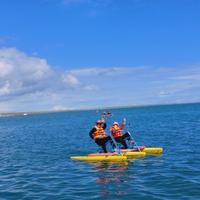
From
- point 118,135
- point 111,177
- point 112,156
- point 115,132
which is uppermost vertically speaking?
point 115,132

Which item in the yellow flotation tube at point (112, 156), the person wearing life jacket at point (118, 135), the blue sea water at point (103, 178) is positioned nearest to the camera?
the blue sea water at point (103, 178)

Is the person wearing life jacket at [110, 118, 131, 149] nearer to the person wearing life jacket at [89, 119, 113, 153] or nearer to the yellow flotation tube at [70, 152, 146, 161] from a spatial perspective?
the person wearing life jacket at [89, 119, 113, 153]

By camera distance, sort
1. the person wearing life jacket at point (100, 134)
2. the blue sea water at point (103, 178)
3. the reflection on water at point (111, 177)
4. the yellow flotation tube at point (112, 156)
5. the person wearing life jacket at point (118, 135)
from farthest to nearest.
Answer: the person wearing life jacket at point (118, 135)
the person wearing life jacket at point (100, 134)
the yellow flotation tube at point (112, 156)
the reflection on water at point (111, 177)
the blue sea water at point (103, 178)

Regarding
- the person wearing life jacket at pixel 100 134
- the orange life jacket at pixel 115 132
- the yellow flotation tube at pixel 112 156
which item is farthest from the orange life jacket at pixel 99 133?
the orange life jacket at pixel 115 132

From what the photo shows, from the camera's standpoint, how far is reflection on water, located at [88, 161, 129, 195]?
2093 cm

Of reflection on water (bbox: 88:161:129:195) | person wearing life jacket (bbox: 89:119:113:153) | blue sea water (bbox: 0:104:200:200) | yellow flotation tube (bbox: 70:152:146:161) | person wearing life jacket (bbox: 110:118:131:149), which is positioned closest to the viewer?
blue sea water (bbox: 0:104:200:200)

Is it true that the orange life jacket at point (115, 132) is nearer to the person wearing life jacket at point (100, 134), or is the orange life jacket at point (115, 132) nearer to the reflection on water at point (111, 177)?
the person wearing life jacket at point (100, 134)

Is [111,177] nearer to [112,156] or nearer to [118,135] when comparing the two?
[112,156]

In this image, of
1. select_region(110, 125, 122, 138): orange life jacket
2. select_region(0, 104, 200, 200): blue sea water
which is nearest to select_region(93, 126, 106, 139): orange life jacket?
select_region(110, 125, 122, 138): orange life jacket

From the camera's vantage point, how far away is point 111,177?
24.2 meters

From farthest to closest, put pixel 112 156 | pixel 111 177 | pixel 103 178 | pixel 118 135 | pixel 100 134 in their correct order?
pixel 118 135 < pixel 100 134 < pixel 112 156 < pixel 111 177 < pixel 103 178

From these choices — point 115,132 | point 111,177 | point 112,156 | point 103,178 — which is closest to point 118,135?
point 115,132

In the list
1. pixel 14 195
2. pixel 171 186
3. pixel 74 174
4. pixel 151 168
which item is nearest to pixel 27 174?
pixel 74 174

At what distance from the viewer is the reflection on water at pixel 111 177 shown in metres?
20.9
